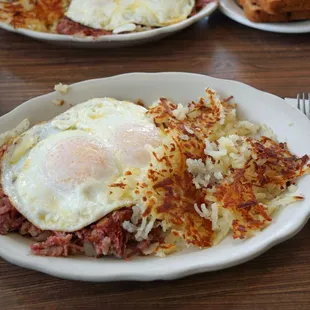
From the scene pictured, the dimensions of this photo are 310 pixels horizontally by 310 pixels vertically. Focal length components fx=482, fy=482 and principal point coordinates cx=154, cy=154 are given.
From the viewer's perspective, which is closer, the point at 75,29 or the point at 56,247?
the point at 56,247

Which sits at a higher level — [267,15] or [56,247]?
[267,15]

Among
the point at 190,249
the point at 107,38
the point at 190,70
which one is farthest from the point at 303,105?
the point at 107,38

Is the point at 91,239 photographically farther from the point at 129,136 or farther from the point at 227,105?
the point at 227,105

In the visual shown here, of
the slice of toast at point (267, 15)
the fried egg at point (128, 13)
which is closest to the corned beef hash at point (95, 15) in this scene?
the fried egg at point (128, 13)

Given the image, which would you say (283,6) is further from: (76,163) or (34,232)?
(34,232)

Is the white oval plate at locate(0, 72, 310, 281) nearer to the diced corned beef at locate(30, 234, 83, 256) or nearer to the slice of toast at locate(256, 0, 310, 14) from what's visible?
the diced corned beef at locate(30, 234, 83, 256)

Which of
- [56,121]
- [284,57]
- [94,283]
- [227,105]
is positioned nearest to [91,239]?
[94,283]

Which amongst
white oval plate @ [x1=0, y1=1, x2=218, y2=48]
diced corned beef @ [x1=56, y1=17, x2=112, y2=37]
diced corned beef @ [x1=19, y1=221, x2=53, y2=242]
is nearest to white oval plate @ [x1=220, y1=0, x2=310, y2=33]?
white oval plate @ [x1=0, y1=1, x2=218, y2=48]
